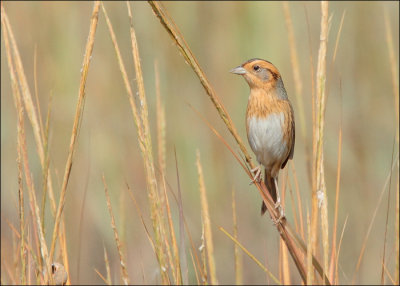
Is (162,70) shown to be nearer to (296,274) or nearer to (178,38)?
(296,274)

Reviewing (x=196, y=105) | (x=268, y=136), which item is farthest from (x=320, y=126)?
(x=196, y=105)

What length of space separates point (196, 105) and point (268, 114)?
5.23 feet

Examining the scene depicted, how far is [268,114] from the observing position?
10.5 feet

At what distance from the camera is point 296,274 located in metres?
3.90

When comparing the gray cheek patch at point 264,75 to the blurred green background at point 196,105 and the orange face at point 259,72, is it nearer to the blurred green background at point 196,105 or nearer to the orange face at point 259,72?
the orange face at point 259,72

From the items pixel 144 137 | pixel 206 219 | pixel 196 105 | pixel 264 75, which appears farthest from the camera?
pixel 196 105

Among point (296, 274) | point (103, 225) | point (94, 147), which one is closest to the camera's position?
point (296, 274)

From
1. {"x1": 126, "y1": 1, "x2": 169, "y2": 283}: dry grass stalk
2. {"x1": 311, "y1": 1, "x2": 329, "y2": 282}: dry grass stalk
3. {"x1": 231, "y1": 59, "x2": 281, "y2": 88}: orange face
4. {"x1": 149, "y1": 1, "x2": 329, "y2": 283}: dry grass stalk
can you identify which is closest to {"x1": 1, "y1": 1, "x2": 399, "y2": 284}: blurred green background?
{"x1": 231, "y1": 59, "x2": 281, "y2": 88}: orange face

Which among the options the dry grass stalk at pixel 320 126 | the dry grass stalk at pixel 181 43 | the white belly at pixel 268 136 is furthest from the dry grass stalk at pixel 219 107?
the white belly at pixel 268 136

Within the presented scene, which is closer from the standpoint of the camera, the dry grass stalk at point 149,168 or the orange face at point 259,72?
the dry grass stalk at point 149,168

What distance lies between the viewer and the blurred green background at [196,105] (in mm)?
4316

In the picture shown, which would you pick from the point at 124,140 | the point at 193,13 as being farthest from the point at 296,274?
the point at 193,13

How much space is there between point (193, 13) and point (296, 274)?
166cm

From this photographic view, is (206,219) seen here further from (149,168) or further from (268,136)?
(268,136)
